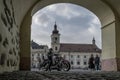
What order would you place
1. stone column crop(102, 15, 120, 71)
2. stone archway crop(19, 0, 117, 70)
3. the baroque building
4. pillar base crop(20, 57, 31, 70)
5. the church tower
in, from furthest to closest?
the baroque building, the church tower, stone archway crop(19, 0, 117, 70), stone column crop(102, 15, 120, 71), pillar base crop(20, 57, 31, 70)

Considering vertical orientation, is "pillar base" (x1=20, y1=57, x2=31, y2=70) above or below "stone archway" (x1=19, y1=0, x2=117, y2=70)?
below

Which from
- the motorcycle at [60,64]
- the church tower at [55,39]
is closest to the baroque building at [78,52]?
the church tower at [55,39]

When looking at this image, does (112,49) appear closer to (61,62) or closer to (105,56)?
(105,56)

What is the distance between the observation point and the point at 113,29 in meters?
13.9

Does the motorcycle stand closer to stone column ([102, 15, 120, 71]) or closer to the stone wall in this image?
stone column ([102, 15, 120, 71])

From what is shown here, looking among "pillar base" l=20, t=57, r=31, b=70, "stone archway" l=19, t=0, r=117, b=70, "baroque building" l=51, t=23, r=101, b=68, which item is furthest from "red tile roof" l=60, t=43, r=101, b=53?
"pillar base" l=20, t=57, r=31, b=70

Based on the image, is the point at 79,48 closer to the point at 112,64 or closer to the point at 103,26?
the point at 103,26

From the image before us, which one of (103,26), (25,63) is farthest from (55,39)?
(25,63)

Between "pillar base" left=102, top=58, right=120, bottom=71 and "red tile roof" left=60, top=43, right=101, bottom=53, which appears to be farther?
"red tile roof" left=60, top=43, right=101, bottom=53

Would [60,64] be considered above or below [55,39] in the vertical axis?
below

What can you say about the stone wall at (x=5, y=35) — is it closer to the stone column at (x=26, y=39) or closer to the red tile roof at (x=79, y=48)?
the stone column at (x=26, y=39)

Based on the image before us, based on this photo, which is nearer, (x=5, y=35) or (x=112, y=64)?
(x=5, y=35)

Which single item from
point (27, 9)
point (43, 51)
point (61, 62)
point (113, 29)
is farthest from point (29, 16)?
point (43, 51)

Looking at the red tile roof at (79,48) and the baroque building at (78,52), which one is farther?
the red tile roof at (79,48)
